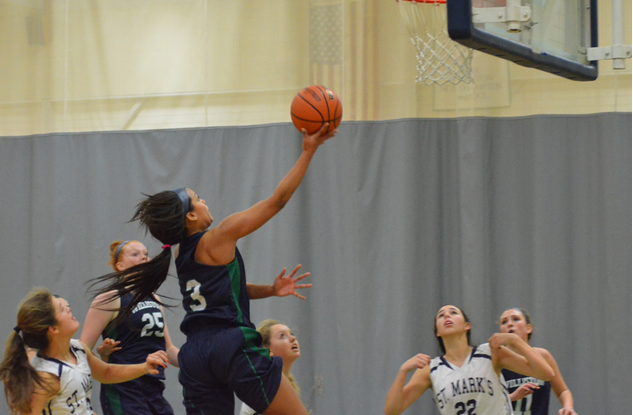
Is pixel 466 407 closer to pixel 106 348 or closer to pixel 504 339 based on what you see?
pixel 504 339

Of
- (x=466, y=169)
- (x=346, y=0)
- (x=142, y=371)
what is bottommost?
(x=142, y=371)

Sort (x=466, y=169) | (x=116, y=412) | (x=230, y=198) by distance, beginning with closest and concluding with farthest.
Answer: (x=116, y=412) → (x=466, y=169) → (x=230, y=198)

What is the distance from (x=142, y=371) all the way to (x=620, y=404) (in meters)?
4.06

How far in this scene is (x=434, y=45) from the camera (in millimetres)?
6500

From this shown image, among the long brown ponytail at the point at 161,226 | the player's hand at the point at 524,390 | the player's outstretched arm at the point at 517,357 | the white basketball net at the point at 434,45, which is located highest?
the white basketball net at the point at 434,45

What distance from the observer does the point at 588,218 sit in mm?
6453

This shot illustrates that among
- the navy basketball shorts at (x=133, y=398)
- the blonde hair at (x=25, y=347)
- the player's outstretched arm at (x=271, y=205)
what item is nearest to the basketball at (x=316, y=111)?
the player's outstretched arm at (x=271, y=205)

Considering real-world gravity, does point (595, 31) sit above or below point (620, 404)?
above

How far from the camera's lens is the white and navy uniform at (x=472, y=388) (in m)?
4.31

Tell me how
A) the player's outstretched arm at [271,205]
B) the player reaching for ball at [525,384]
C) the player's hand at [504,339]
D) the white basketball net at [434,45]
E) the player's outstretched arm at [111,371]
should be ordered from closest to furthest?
1. the player's outstretched arm at [271,205]
2. the player's outstretched arm at [111,371]
3. the player's hand at [504,339]
4. the player reaching for ball at [525,384]
5. the white basketball net at [434,45]

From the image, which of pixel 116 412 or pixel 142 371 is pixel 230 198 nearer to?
pixel 116 412

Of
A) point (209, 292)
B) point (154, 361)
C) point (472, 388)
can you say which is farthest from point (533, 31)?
point (154, 361)

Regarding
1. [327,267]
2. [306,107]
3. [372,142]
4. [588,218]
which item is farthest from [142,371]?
[588,218]

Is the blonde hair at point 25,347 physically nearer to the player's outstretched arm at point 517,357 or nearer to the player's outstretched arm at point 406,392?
the player's outstretched arm at point 406,392
